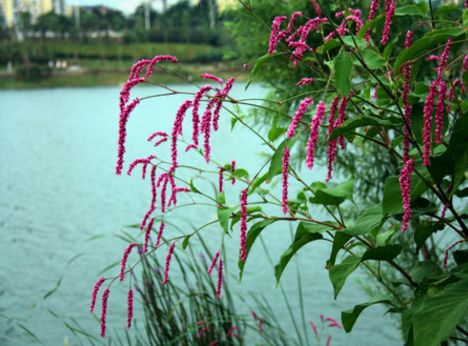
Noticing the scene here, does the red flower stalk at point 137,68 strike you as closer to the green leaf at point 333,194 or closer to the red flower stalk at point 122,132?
the red flower stalk at point 122,132

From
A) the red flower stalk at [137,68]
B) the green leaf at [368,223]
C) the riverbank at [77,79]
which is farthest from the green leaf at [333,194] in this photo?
the riverbank at [77,79]

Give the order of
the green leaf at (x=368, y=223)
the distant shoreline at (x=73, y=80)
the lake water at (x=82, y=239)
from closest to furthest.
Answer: the green leaf at (x=368, y=223) → the lake water at (x=82, y=239) → the distant shoreline at (x=73, y=80)

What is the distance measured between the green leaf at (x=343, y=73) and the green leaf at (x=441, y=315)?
1.30ft

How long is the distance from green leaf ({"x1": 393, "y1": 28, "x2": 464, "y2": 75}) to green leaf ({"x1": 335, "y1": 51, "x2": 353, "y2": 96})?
113 mm

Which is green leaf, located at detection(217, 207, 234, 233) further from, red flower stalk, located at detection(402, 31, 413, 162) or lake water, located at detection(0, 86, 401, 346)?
lake water, located at detection(0, 86, 401, 346)

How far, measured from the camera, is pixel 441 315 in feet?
3.63

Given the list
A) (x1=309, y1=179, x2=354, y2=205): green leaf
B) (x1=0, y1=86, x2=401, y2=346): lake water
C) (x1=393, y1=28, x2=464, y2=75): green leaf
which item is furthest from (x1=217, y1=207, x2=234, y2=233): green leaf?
(x1=0, y1=86, x2=401, y2=346): lake water

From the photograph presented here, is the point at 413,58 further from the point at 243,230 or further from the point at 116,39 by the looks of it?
the point at 116,39

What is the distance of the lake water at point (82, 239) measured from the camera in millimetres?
5969

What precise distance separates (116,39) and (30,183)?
46.0m

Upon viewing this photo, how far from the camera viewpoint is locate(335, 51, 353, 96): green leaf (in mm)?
986

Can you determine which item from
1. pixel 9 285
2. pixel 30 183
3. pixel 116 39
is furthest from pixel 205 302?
pixel 116 39

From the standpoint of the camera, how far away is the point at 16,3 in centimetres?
5725

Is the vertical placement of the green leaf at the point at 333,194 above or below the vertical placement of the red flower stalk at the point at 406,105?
below
